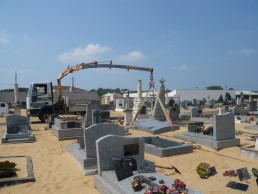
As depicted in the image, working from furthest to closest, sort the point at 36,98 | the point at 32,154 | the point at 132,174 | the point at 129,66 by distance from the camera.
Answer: the point at 129,66, the point at 36,98, the point at 32,154, the point at 132,174

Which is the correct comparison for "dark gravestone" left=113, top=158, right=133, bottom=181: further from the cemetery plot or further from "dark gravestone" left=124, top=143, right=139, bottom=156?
the cemetery plot

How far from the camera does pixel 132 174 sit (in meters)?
5.05

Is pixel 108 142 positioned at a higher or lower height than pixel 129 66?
lower

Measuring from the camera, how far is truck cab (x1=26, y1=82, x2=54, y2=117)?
18109mm

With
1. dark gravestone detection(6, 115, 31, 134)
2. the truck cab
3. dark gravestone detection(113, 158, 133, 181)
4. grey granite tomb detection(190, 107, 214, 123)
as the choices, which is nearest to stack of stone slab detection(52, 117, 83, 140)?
dark gravestone detection(6, 115, 31, 134)

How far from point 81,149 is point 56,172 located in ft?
4.95

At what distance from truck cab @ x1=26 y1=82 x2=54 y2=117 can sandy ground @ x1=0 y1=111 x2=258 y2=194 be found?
8.12 meters

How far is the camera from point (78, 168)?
22.9ft

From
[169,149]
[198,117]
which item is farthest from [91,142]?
[198,117]

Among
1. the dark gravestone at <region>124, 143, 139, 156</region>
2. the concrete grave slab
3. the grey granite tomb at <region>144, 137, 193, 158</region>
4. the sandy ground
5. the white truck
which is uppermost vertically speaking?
the white truck

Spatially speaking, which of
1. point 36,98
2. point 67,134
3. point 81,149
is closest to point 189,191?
point 81,149

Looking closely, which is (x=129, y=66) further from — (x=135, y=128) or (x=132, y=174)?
(x=132, y=174)

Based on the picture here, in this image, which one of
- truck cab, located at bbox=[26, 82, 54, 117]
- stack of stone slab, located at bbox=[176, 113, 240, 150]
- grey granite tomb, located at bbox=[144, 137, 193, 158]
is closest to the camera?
grey granite tomb, located at bbox=[144, 137, 193, 158]

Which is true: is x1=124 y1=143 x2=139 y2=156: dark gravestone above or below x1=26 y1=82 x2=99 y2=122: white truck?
below
